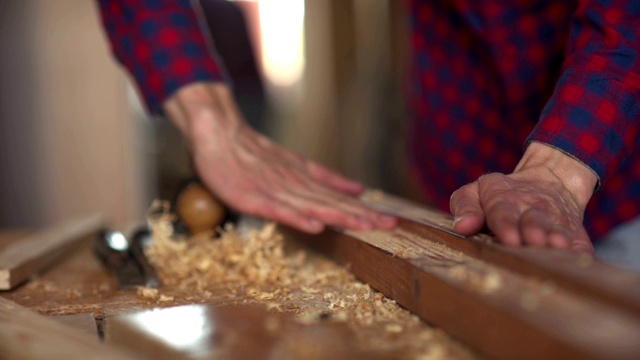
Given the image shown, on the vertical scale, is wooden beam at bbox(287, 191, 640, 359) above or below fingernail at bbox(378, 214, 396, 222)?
above

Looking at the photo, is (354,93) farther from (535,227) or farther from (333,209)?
(535,227)

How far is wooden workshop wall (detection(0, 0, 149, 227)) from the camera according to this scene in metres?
3.02

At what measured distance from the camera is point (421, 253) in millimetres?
728

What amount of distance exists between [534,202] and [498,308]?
0.23 metres

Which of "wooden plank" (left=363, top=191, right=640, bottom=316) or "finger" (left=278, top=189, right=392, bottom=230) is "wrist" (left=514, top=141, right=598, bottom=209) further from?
"finger" (left=278, top=189, right=392, bottom=230)

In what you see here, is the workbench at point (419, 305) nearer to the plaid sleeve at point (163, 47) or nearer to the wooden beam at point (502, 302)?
the wooden beam at point (502, 302)

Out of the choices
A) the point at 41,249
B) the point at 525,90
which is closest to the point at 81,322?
the point at 41,249

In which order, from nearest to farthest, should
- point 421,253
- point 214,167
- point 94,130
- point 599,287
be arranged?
point 599,287
point 421,253
point 214,167
point 94,130

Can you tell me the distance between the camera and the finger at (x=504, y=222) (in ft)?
2.13

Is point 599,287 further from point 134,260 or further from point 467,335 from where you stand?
point 134,260

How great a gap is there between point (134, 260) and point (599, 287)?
65 centimetres

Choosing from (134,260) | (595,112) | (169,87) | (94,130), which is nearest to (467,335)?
(595,112)

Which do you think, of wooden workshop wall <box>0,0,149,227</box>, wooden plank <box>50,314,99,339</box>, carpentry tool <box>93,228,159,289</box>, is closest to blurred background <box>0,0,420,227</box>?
wooden workshop wall <box>0,0,149,227</box>

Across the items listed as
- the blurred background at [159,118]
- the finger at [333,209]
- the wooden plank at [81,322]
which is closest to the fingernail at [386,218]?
the finger at [333,209]
